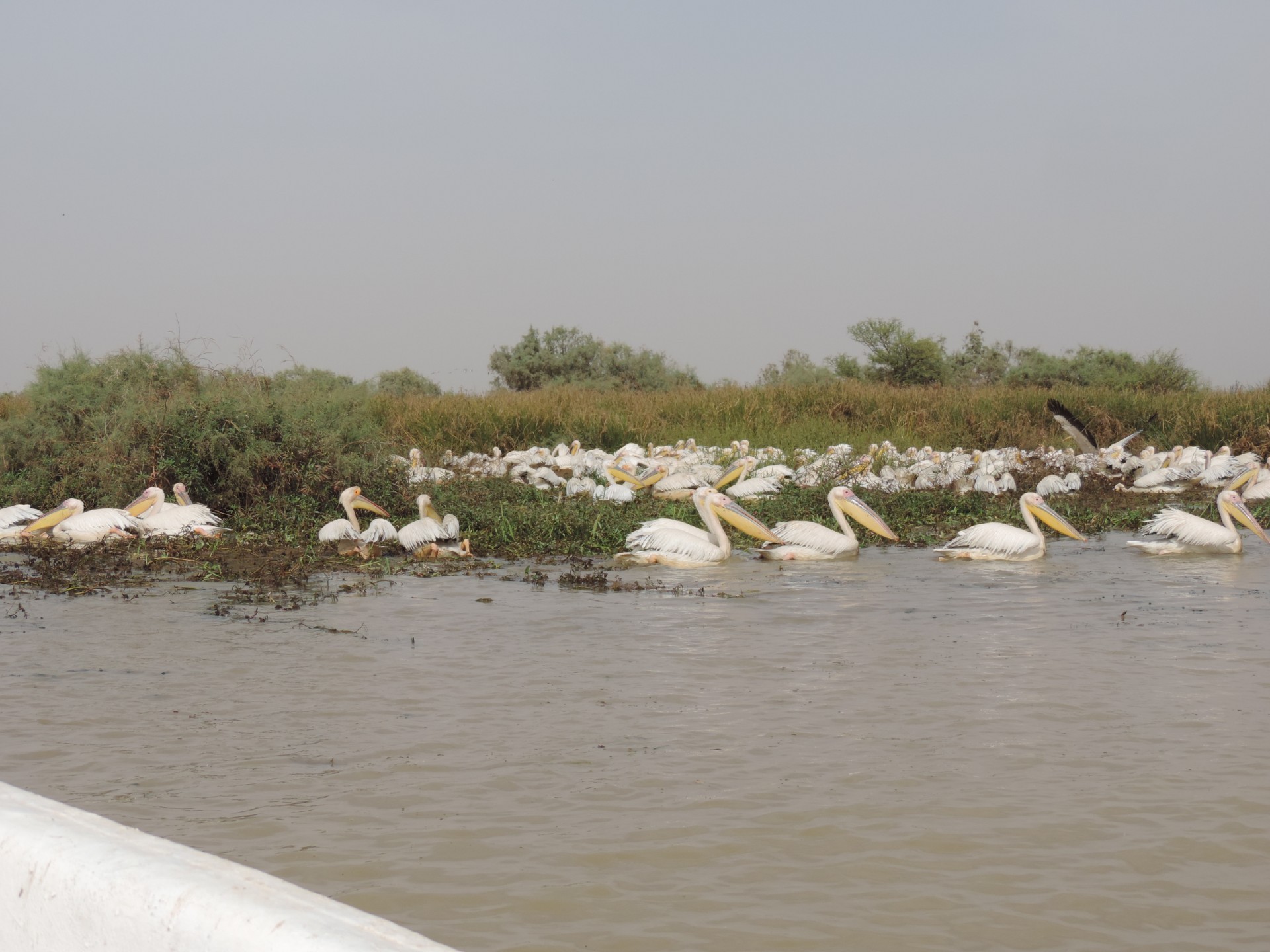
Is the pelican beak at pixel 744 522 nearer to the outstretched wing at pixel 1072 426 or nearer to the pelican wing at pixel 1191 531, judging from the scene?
the pelican wing at pixel 1191 531

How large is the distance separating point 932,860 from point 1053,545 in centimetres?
778

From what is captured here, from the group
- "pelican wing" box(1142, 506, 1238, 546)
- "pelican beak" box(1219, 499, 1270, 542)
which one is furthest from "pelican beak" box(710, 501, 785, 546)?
"pelican beak" box(1219, 499, 1270, 542)

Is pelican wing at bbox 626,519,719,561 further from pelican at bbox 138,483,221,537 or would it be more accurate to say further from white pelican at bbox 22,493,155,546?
white pelican at bbox 22,493,155,546

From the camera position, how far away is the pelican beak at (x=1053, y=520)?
33.6ft

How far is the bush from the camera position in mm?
35750

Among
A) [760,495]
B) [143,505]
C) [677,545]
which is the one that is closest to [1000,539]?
[677,545]

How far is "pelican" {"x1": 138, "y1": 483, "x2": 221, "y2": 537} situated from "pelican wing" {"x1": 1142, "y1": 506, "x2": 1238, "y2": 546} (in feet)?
24.8

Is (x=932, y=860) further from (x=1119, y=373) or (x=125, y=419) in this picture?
(x=1119, y=373)

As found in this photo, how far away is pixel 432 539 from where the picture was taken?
9070 mm

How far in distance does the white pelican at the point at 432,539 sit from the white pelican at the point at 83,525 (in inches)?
88.4

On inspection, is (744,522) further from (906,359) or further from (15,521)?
(906,359)

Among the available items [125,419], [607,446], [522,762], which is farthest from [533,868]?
[607,446]

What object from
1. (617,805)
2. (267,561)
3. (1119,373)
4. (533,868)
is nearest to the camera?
(533,868)

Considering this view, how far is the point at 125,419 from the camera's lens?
428 inches
